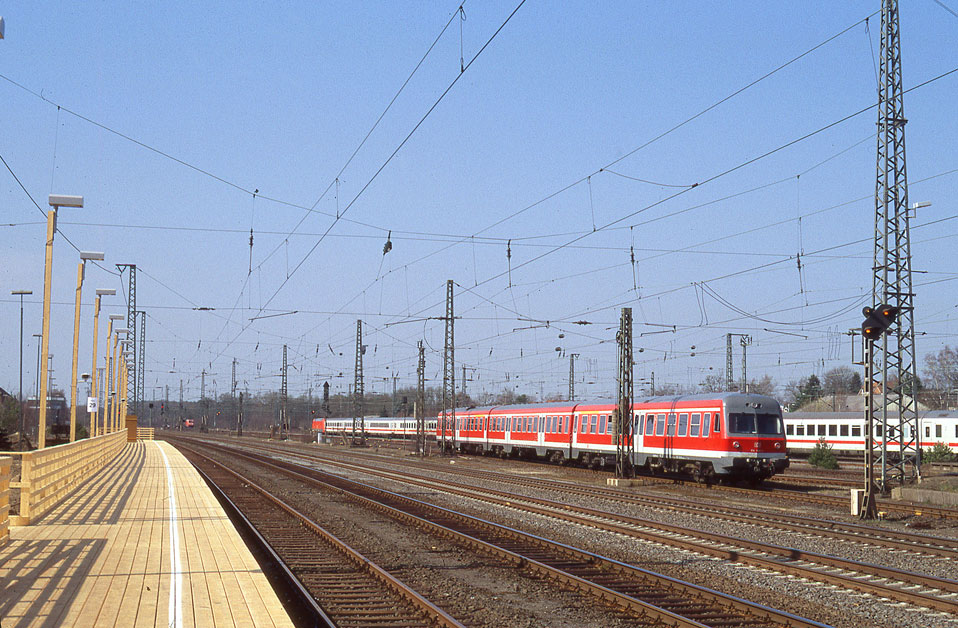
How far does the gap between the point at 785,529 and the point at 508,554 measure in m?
5.98

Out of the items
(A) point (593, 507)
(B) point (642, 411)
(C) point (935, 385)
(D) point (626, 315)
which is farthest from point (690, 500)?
(C) point (935, 385)

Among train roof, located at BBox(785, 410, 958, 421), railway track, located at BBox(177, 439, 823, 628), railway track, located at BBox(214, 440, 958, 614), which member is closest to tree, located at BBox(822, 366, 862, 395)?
train roof, located at BBox(785, 410, 958, 421)

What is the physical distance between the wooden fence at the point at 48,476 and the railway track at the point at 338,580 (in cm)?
362

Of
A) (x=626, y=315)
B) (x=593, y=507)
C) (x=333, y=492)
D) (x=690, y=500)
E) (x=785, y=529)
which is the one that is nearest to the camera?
(x=785, y=529)

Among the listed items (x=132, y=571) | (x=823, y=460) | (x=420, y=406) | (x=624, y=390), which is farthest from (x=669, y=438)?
(x=132, y=571)

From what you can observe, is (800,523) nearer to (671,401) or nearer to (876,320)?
(876,320)

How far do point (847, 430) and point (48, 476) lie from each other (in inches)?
1577

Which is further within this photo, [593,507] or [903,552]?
[593,507]

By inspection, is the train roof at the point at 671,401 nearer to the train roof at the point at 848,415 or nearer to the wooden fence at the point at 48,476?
the train roof at the point at 848,415

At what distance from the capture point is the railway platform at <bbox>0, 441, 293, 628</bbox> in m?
8.12

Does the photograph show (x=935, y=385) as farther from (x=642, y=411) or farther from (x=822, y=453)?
(x=642, y=411)

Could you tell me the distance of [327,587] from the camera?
36.6ft

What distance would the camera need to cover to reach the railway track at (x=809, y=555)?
35.1ft

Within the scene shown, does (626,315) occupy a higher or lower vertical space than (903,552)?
higher
